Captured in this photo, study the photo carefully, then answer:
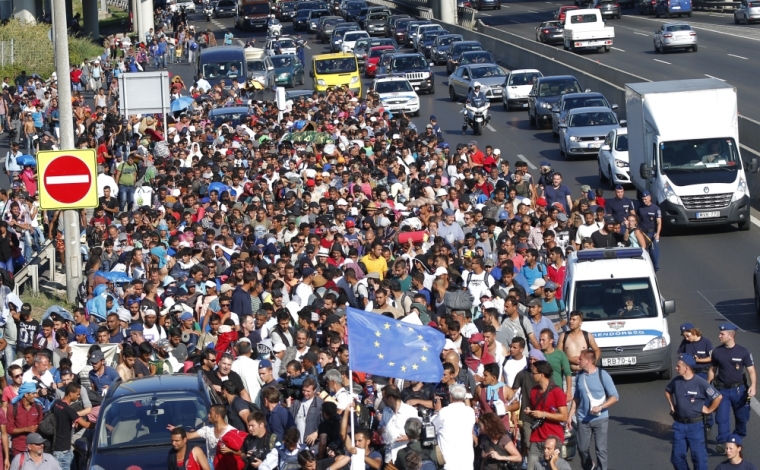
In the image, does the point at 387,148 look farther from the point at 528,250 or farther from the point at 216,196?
the point at 528,250

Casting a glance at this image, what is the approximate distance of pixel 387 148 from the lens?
29.6m

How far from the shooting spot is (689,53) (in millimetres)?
55750

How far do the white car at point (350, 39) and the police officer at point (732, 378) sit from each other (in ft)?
162

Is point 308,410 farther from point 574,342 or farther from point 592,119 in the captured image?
point 592,119

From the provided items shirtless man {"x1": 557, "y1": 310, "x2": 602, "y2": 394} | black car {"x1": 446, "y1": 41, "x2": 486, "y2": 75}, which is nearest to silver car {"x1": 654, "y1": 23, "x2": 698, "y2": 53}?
black car {"x1": 446, "y1": 41, "x2": 486, "y2": 75}

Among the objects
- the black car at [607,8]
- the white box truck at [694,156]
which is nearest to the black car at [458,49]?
the black car at [607,8]

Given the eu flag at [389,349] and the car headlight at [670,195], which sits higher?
the eu flag at [389,349]

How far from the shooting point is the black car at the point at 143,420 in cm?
1226

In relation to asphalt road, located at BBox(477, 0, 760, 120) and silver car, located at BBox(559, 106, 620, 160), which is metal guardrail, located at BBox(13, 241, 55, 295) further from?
asphalt road, located at BBox(477, 0, 760, 120)

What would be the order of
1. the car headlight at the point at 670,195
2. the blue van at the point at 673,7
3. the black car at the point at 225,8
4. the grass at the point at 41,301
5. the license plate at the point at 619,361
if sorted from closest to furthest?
the license plate at the point at 619,361 → the grass at the point at 41,301 → the car headlight at the point at 670,195 → the blue van at the point at 673,7 → the black car at the point at 225,8

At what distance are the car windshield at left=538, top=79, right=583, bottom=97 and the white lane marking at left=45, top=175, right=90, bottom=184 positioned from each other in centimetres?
2293

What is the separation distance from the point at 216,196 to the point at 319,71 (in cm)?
2622

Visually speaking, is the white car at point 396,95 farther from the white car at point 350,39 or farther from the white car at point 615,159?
the white car at point 350,39

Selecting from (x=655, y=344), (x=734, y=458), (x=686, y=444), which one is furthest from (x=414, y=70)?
(x=734, y=458)
